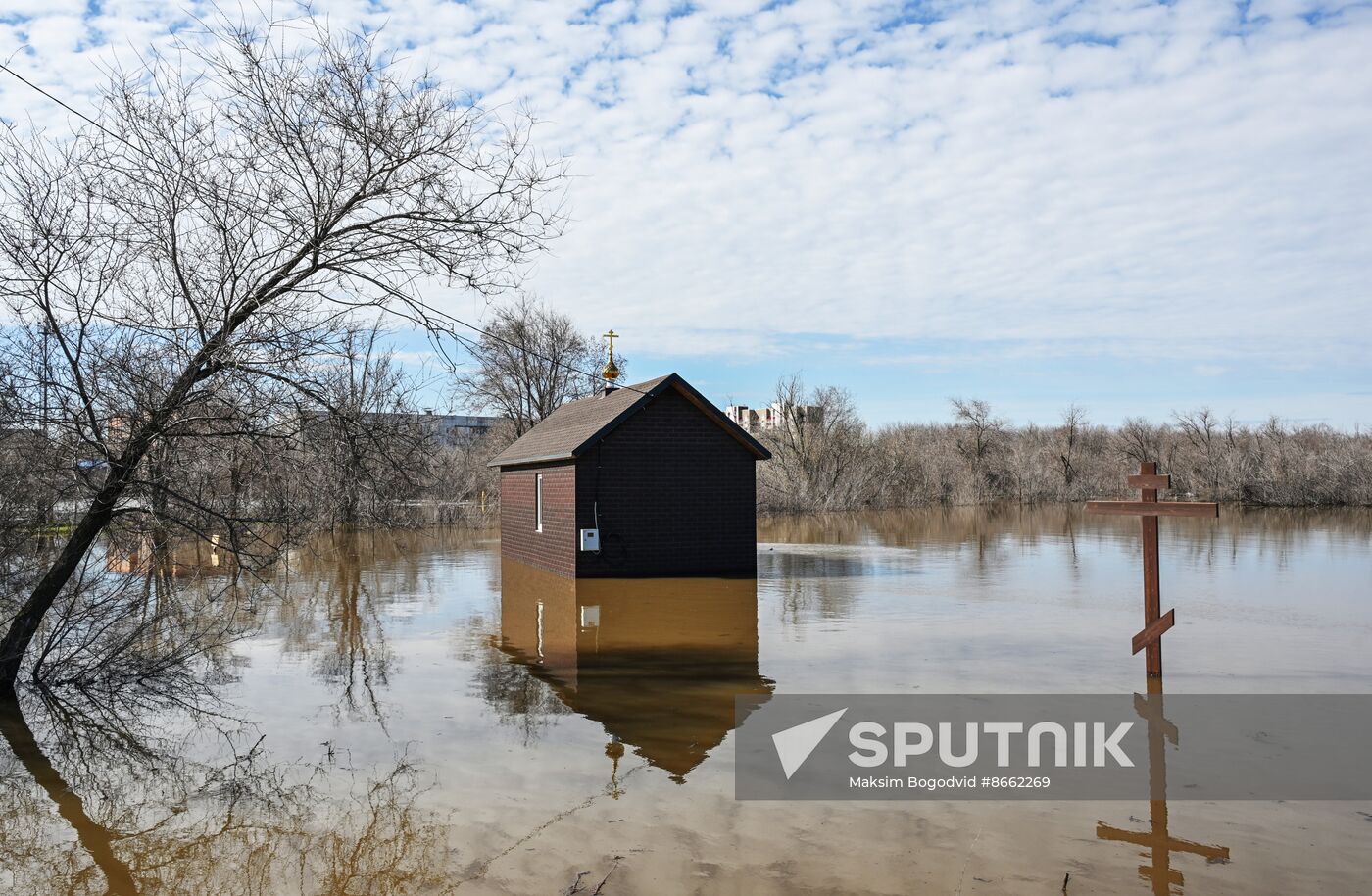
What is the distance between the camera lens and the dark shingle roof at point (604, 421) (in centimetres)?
2109

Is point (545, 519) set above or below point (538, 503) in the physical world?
below

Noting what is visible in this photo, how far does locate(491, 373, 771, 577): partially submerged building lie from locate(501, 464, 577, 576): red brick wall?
0.14 ft

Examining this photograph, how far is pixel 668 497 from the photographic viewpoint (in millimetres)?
21797

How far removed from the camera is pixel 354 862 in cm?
602

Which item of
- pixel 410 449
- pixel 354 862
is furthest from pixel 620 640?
pixel 354 862

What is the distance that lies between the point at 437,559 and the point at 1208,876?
2223 centimetres

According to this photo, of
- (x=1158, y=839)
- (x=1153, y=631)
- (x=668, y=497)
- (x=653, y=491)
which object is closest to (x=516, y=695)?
(x=1158, y=839)

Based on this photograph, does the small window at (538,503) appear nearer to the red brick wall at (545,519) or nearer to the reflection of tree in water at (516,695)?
the red brick wall at (545,519)

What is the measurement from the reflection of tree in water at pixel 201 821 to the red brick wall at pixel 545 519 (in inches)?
483

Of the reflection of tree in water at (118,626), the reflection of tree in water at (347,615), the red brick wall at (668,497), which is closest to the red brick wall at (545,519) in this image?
the red brick wall at (668,497)

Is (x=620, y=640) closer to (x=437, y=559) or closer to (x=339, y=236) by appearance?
(x=339, y=236)

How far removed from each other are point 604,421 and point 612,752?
13.8 metres

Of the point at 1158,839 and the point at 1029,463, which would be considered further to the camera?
the point at 1029,463

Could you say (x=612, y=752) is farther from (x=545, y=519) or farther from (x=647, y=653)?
A: (x=545, y=519)
